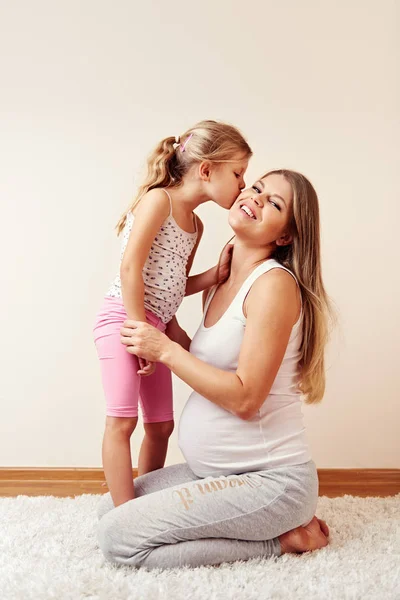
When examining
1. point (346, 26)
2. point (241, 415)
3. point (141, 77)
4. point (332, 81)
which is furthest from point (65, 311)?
point (346, 26)

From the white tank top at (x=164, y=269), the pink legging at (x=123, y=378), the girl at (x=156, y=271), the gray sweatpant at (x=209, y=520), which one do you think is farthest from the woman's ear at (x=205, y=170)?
the gray sweatpant at (x=209, y=520)

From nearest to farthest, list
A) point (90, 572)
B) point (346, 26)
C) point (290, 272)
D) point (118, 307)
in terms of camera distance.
→ point (90, 572)
point (290, 272)
point (118, 307)
point (346, 26)

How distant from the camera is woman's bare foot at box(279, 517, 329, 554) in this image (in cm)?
192

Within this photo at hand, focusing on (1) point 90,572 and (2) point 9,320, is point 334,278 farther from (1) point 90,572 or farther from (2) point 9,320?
(1) point 90,572

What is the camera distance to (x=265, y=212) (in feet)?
6.44

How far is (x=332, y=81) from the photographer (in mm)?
2875

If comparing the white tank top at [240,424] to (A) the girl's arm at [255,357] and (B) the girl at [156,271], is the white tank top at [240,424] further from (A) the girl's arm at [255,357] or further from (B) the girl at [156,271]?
(B) the girl at [156,271]

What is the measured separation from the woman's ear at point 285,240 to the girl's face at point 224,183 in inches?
8.6

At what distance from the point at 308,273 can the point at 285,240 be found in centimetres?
13

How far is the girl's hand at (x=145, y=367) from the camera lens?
2.04m

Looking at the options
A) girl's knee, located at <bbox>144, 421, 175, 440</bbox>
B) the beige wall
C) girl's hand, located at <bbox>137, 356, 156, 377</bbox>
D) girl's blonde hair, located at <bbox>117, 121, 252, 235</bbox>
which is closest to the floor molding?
the beige wall

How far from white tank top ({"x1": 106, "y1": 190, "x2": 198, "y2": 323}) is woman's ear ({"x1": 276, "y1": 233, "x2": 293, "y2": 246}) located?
0.31 meters

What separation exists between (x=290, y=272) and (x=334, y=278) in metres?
1.00

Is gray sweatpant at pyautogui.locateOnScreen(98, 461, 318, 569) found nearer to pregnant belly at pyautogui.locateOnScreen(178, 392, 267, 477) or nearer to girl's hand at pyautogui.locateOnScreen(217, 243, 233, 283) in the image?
pregnant belly at pyautogui.locateOnScreen(178, 392, 267, 477)
